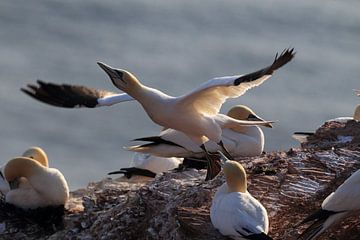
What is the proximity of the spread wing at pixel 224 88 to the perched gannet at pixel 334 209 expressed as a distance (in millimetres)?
1711

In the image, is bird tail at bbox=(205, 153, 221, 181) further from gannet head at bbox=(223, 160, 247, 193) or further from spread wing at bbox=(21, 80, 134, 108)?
gannet head at bbox=(223, 160, 247, 193)

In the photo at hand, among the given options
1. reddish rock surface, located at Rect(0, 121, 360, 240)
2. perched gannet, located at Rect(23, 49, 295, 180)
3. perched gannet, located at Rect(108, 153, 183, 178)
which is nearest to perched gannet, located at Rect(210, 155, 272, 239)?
reddish rock surface, located at Rect(0, 121, 360, 240)

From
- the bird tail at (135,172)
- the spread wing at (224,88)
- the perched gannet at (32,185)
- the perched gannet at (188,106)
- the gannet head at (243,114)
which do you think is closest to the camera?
the spread wing at (224,88)

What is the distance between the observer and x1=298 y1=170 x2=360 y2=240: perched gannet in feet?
26.5

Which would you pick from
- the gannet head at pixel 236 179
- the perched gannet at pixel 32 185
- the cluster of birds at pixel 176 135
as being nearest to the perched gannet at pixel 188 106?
the cluster of birds at pixel 176 135

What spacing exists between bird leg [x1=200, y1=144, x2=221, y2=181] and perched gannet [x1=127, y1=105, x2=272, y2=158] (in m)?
0.36

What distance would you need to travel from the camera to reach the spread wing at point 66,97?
11.0 meters

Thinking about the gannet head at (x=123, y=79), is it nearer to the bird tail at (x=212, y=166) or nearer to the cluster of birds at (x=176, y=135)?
the cluster of birds at (x=176, y=135)

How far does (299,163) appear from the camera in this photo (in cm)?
934

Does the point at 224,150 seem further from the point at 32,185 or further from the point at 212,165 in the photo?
the point at 32,185

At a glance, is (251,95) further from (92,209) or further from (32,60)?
(92,209)

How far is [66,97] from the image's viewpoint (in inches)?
436

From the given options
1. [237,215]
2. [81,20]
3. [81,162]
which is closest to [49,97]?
[237,215]

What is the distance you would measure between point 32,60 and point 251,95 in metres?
4.65
